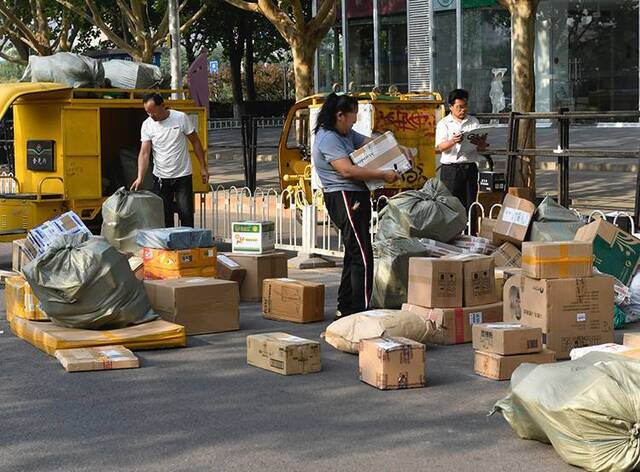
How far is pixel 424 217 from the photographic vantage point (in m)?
10.2

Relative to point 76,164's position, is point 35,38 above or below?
above

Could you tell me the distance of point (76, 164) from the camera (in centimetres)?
1355

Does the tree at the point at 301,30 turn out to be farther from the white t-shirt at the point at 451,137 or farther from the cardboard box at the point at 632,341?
the cardboard box at the point at 632,341

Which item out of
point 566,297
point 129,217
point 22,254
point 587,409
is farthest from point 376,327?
point 129,217

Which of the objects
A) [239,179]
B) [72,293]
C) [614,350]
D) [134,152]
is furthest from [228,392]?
[239,179]

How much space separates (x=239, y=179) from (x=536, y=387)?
63.1 ft

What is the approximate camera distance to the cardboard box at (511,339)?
7.25 metres

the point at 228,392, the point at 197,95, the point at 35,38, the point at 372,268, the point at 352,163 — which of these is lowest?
the point at 228,392

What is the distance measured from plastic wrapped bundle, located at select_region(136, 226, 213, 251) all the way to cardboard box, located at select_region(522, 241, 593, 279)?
3.18 meters

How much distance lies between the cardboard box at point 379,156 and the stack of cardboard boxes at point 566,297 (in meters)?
1.42

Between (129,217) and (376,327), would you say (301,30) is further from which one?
(376,327)

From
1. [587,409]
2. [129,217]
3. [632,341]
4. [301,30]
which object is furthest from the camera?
[301,30]

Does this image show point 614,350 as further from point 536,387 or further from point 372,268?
point 372,268

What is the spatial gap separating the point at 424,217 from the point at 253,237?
1.68 metres
